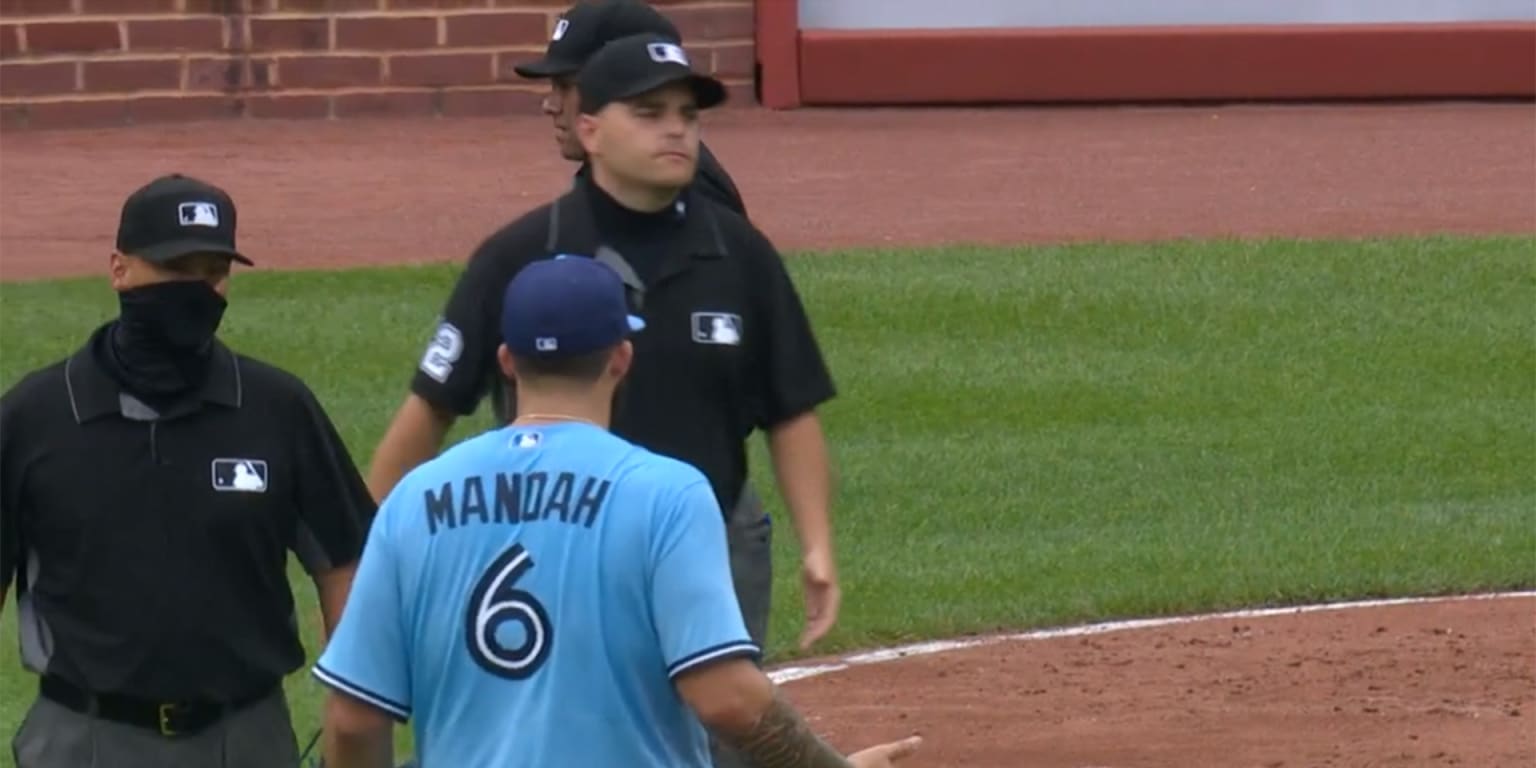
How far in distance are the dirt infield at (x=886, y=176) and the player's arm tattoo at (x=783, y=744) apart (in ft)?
38.3

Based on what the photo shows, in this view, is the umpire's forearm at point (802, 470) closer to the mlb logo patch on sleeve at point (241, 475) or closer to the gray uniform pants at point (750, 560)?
the gray uniform pants at point (750, 560)

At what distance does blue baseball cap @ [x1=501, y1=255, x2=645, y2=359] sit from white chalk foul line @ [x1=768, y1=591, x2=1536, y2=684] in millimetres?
4659

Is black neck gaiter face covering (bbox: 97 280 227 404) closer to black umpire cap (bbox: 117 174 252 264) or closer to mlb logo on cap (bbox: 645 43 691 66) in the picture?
black umpire cap (bbox: 117 174 252 264)

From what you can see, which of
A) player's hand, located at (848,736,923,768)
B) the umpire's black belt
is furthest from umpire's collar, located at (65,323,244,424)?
player's hand, located at (848,736,923,768)

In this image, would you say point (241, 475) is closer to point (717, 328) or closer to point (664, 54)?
point (717, 328)

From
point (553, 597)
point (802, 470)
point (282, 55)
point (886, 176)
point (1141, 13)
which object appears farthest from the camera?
point (1141, 13)

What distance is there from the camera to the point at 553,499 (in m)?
3.88

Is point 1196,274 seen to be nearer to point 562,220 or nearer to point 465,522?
point 562,220

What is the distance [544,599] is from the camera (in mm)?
3865

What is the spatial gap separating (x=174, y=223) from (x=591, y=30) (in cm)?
103

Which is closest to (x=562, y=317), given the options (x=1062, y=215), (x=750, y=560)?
(x=750, y=560)

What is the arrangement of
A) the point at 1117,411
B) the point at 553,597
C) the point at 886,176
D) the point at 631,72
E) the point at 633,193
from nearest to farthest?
the point at 553,597 < the point at 631,72 < the point at 633,193 < the point at 1117,411 < the point at 886,176

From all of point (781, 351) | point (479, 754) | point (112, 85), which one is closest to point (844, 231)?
point (112, 85)

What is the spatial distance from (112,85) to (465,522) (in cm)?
1640
